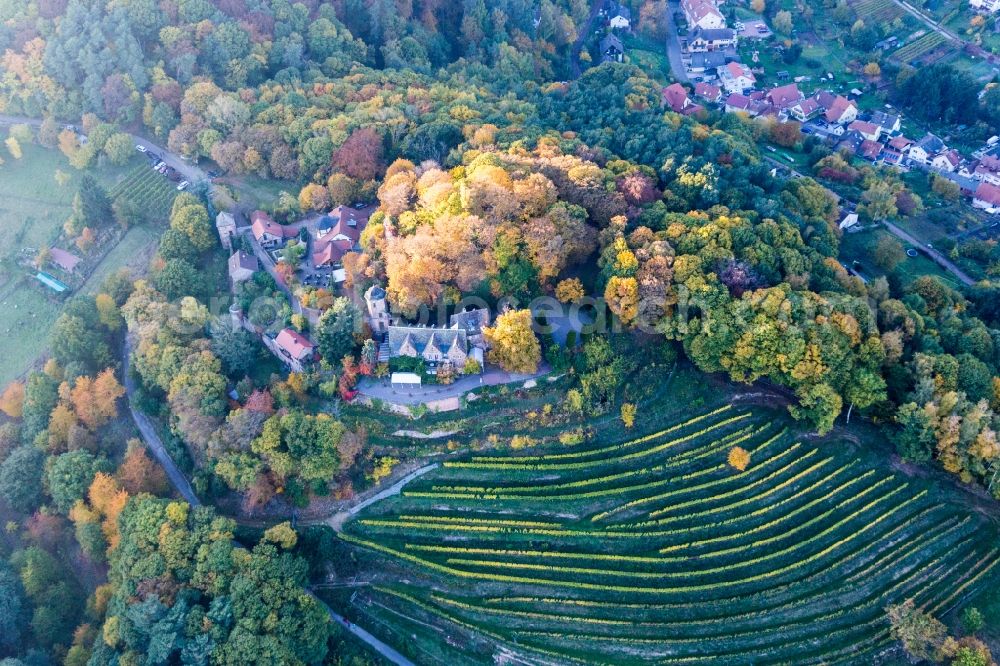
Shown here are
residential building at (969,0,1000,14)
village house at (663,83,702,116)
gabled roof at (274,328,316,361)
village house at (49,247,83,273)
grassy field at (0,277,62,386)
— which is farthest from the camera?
residential building at (969,0,1000,14)

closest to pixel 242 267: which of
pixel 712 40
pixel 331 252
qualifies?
pixel 331 252

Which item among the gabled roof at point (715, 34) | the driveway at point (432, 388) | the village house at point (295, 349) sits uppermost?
the village house at point (295, 349)

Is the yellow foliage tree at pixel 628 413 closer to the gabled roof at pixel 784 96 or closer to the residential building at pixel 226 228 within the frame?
the residential building at pixel 226 228

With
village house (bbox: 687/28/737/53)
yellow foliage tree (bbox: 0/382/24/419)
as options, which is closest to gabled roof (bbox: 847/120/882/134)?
village house (bbox: 687/28/737/53)

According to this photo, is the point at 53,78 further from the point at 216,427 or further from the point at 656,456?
the point at 656,456

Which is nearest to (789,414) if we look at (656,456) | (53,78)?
(656,456)

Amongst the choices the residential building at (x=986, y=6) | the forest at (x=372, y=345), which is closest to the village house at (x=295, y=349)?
the forest at (x=372, y=345)

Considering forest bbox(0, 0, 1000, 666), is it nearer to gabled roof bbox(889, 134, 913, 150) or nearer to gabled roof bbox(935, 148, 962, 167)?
gabled roof bbox(889, 134, 913, 150)
